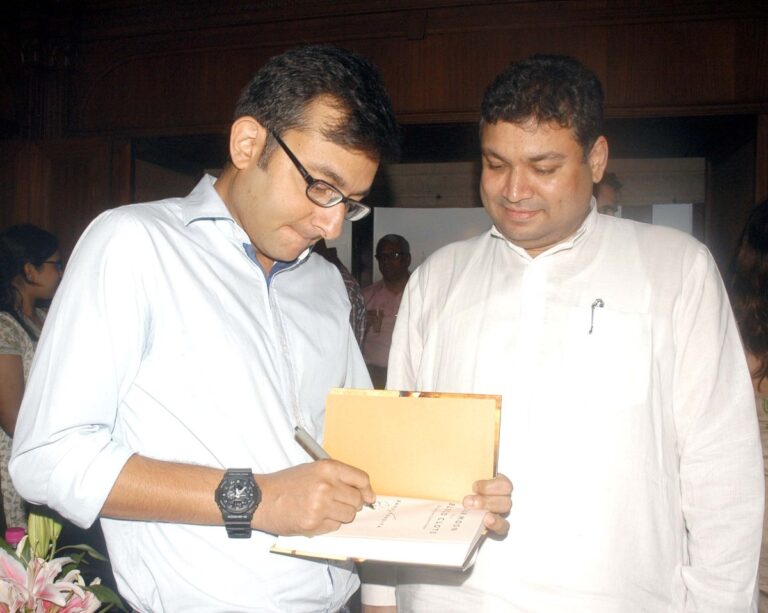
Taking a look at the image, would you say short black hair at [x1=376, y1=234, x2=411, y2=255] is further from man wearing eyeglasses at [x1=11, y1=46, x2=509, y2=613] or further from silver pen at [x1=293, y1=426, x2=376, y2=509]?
silver pen at [x1=293, y1=426, x2=376, y2=509]

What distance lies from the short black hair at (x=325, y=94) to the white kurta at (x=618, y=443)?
53 cm

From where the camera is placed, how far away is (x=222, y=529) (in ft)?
3.76

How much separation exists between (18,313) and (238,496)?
238cm

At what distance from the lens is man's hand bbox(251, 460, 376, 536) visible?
42.0 inches

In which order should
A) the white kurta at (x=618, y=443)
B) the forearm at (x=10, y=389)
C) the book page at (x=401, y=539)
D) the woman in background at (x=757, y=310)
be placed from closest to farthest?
the book page at (x=401, y=539) → the white kurta at (x=618, y=443) → the woman in background at (x=757, y=310) → the forearm at (x=10, y=389)

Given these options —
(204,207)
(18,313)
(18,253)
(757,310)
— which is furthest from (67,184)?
(757,310)

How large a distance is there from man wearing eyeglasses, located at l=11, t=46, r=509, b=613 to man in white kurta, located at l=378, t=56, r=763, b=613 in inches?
11.4

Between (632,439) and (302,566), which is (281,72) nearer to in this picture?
(302,566)

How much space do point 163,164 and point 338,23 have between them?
150cm

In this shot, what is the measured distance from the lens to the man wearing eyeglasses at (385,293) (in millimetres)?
4750

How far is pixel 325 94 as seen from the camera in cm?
126

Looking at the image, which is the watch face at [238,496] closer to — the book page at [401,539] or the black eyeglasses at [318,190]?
the book page at [401,539]

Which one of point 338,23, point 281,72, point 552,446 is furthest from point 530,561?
point 338,23

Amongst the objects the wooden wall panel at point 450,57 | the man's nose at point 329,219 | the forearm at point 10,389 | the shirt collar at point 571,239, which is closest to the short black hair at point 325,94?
the man's nose at point 329,219
